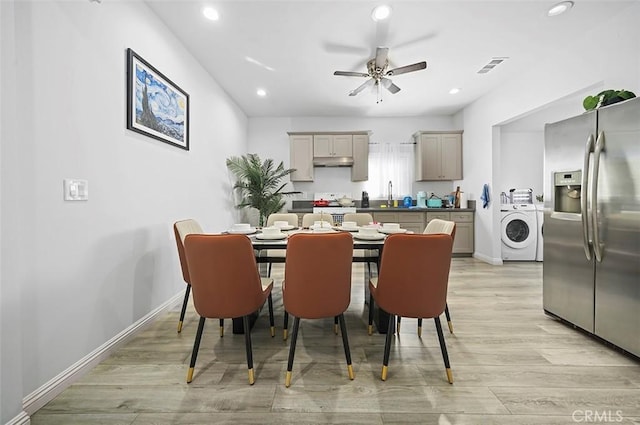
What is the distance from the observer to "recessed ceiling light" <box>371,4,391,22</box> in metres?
2.43

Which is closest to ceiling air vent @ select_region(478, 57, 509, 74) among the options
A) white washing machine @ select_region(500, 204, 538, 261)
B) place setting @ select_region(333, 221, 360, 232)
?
white washing machine @ select_region(500, 204, 538, 261)

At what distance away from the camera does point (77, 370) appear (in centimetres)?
167

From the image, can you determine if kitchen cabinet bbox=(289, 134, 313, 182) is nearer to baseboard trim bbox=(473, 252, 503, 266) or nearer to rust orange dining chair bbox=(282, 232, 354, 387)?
baseboard trim bbox=(473, 252, 503, 266)

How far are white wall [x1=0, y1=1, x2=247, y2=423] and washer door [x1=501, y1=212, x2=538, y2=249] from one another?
520cm

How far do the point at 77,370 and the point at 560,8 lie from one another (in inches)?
182

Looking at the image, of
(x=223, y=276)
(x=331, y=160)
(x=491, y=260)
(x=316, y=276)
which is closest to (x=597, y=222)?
(x=316, y=276)

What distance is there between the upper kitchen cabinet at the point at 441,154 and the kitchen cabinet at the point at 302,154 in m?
2.18

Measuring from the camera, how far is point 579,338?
7.20ft

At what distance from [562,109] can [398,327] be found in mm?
4511

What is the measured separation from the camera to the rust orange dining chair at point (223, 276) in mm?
1545

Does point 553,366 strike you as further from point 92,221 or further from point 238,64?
point 238,64

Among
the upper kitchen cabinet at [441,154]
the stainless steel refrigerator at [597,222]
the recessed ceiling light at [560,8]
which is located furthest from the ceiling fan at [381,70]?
the upper kitchen cabinet at [441,154]

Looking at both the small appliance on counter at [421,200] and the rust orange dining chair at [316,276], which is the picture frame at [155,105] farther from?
the small appliance on counter at [421,200]

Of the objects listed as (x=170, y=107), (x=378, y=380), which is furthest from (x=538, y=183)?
(x=170, y=107)
